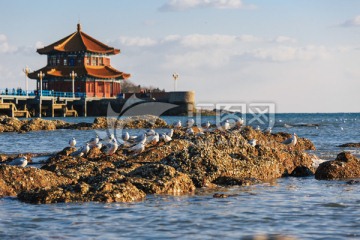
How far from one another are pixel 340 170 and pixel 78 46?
7499cm

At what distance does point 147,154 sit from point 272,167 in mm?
2798

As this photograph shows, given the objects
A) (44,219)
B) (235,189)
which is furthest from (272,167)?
(44,219)

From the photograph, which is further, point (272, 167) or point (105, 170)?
point (272, 167)

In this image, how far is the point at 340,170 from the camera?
13961mm

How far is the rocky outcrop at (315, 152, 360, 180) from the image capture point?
1389 cm

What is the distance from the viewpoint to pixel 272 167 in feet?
47.1

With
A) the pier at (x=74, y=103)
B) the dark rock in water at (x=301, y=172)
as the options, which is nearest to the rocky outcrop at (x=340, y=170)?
the dark rock in water at (x=301, y=172)

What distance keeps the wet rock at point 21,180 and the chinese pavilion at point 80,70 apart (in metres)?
70.1

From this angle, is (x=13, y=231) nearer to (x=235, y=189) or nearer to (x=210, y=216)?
(x=210, y=216)

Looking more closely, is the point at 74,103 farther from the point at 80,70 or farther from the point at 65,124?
the point at 65,124

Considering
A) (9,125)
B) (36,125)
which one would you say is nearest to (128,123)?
(36,125)

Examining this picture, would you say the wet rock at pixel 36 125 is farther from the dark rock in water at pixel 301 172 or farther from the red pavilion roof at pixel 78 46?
the red pavilion roof at pixel 78 46

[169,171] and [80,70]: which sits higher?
[80,70]

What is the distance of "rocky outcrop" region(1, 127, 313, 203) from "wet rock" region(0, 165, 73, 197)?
18 mm
